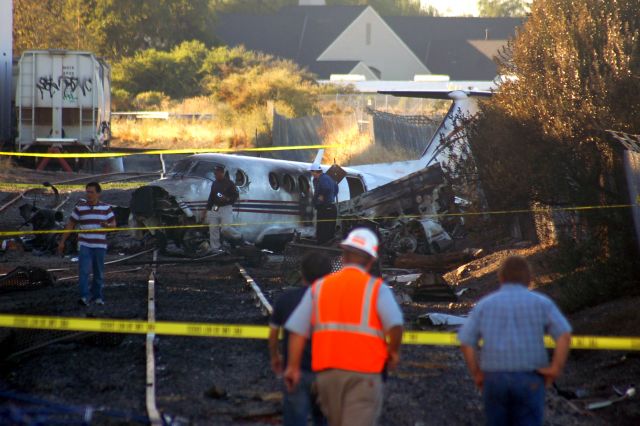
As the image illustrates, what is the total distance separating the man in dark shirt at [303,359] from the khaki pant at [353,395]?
0.41 metres

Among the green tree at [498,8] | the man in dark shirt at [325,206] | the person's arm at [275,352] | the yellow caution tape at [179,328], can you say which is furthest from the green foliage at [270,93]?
the green tree at [498,8]

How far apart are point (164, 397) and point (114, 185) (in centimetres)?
2644

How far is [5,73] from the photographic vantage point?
43.0m

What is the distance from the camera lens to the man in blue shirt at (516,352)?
661 centimetres

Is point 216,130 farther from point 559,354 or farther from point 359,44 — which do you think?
point 559,354

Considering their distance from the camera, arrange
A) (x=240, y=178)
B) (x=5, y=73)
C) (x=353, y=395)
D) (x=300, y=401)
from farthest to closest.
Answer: (x=5, y=73) → (x=240, y=178) → (x=300, y=401) → (x=353, y=395)

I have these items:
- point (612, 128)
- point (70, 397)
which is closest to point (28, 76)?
point (612, 128)

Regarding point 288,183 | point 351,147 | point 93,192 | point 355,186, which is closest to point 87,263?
point 93,192

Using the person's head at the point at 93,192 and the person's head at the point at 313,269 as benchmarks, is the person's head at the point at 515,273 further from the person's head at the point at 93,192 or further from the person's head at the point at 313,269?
the person's head at the point at 93,192

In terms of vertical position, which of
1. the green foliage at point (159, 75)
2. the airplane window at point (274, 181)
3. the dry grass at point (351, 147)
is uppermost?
the green foliage at point (159, 75)

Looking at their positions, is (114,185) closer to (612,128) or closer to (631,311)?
(612,128)

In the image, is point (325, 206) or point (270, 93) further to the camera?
point (270, 93)

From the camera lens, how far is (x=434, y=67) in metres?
94.8

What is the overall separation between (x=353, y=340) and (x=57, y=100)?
35025mm
